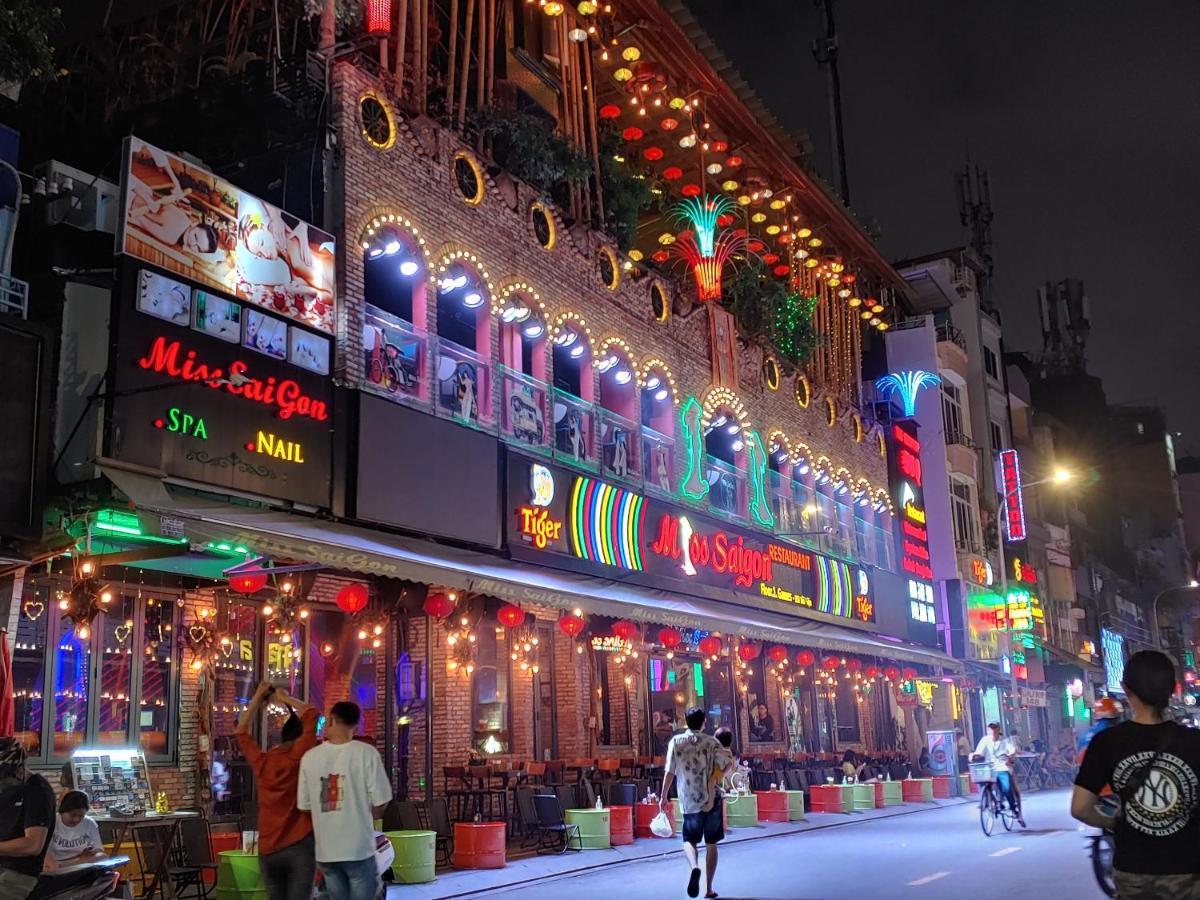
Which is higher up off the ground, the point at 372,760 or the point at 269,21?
the point at 269,21

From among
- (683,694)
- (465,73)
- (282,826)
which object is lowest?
(282,826)

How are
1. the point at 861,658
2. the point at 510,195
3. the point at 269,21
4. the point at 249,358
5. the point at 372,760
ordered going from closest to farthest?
the point at 372,760 → the point at 249,358 → the point at 269,21 → the point at 510,195 → the point at 861,658

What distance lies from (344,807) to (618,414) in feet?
46.3

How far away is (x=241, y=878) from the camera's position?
1091cm

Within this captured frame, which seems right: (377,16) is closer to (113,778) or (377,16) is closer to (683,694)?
(113,778)

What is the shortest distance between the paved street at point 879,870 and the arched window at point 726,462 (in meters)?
7.30

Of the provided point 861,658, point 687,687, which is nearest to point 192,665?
Answer: point 687,687

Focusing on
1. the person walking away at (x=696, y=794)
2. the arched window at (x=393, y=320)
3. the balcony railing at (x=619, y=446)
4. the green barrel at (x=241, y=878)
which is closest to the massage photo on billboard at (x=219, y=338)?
the arched window at (x=393, y=320)

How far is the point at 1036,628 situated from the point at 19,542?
1479 inches

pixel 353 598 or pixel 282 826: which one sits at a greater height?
pixel 353 598

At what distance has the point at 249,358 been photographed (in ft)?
42.7

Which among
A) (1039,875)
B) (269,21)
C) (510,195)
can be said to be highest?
(269,21)

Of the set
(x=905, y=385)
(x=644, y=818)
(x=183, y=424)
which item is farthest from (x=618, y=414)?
(x=905, y=385)

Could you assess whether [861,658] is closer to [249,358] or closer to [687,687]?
[687,687]
